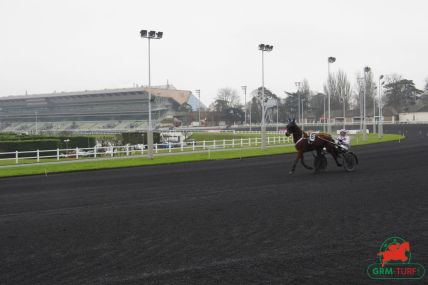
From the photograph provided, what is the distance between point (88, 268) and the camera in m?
5.96

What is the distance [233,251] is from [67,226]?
3.66 m

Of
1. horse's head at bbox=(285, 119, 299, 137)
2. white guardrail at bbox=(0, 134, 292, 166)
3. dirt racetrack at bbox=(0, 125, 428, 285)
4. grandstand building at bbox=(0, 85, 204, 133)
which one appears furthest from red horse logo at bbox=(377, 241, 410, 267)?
grandstand building at bbox=(0, 85, 204, 133)

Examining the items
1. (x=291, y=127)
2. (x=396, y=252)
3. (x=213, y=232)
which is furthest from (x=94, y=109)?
(x=396, y=252)

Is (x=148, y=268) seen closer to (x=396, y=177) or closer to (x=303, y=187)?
(x=303, y=187)

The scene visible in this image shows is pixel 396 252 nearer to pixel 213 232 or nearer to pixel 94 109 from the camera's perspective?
pixel 213 232

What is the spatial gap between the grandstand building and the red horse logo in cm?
12358

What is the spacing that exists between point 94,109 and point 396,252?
15310 centimetres

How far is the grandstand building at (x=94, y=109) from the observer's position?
5620 inches

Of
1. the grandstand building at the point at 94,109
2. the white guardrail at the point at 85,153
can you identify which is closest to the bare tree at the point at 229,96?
the grandstand building at the point at 94,109

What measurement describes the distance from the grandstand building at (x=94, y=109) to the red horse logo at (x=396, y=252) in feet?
405

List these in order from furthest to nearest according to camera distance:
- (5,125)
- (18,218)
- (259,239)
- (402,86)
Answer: (5,125) → (402,86) → (18,218) → (259,239)

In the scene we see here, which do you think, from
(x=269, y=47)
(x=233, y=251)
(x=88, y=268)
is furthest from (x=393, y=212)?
(x=269, y=47)

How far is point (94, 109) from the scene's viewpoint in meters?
153

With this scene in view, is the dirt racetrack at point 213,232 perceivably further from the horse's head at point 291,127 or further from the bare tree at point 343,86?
the bare tree at point 343,86
